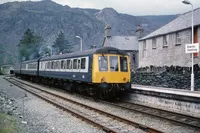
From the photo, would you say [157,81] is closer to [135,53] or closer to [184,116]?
[184,116]

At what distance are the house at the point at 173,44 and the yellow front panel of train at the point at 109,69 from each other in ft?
31.9

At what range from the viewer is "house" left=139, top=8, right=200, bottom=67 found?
1001 inches

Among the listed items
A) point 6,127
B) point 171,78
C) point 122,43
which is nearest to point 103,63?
point 171,78

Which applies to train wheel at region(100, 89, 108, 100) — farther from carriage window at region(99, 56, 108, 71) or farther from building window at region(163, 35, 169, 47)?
building window at region(163, 35, 169, 47)

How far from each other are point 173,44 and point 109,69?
43.9 feet

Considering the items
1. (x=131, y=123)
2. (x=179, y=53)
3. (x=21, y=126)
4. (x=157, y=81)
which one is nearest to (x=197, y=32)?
(x=179, y=53)

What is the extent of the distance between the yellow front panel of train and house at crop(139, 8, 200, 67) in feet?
31.9

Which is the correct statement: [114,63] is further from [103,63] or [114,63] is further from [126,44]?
[126,44]

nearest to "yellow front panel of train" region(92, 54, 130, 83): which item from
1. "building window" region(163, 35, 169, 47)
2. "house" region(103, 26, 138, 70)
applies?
"building window" region(163, 35, 169, 47)

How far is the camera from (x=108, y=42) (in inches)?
2094

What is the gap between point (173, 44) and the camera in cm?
2791

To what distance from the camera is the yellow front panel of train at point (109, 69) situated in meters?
16.1

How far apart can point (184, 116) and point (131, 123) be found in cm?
258

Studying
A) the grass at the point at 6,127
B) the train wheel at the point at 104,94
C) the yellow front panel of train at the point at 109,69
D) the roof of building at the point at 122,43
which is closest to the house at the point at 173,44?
the yellow front panel of train at the point at 109,69
